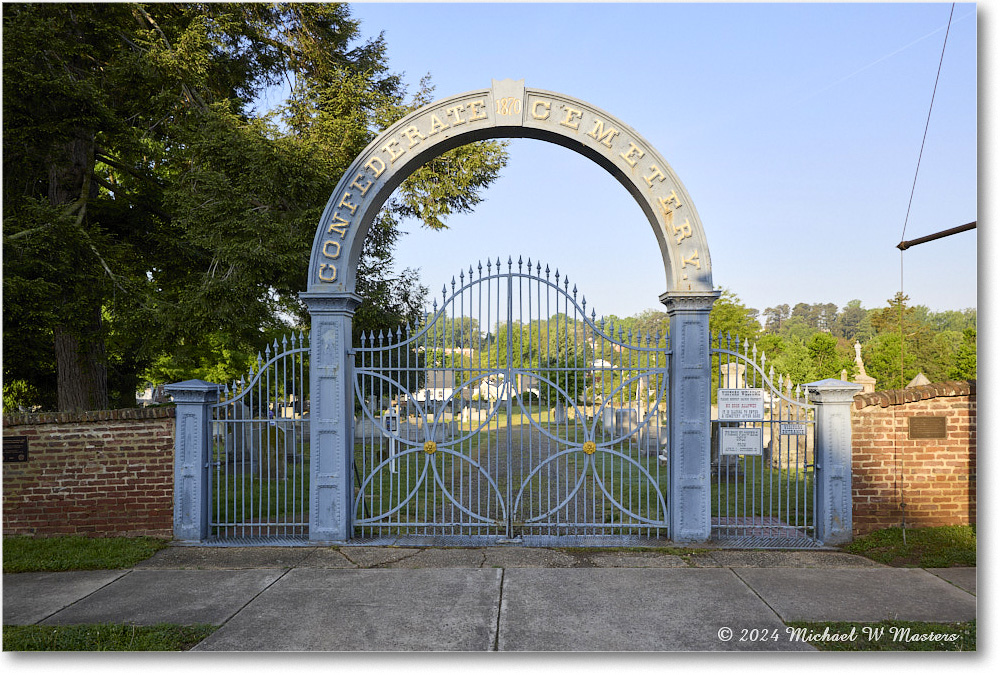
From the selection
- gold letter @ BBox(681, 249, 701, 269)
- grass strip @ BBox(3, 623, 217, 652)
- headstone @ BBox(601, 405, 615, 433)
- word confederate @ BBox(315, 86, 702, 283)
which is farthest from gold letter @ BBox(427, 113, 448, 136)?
grass strip @ BBox(3, 623, 217, 652)

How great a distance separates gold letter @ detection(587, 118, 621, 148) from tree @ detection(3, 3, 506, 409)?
5.92 m

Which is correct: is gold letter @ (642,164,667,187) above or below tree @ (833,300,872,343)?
below

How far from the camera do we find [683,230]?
6.91m

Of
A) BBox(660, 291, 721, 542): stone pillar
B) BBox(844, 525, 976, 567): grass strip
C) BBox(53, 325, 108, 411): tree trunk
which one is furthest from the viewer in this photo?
BBox(53, 325, 108, 411): tree trunk

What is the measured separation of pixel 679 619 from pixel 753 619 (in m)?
0.60

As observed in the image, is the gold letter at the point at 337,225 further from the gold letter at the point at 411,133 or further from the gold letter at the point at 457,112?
the gold letter at the point at 457,112

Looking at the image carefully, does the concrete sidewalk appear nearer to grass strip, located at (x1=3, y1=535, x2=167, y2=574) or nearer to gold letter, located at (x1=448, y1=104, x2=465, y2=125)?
grass strip, located at (x1=3, y1=535, x2=167, y2=574)

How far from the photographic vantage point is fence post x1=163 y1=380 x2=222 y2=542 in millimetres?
7074

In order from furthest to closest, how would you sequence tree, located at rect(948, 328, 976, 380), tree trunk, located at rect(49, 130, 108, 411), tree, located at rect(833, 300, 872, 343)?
1. tree, located at rect(833, 300, 872, 343)
2. tree, located at rect(948, 328, 976, 380)
3. tree trunk, located at rect(49, 130, 108, 411)

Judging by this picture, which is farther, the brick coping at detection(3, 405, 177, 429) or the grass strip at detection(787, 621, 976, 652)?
the brick coping at detection(3, 405, 177, 429)

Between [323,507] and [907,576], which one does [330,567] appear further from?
[907,576]

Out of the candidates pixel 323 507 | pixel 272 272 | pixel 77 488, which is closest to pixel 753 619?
pixel 323 507

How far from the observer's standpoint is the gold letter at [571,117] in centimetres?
690

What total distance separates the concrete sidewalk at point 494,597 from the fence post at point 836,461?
386mm
